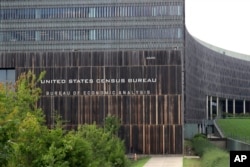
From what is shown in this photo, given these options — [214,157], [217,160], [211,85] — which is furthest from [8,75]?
[211,85]

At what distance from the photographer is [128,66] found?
211ft

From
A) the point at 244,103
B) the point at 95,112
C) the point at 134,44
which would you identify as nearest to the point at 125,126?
the point at 95,112

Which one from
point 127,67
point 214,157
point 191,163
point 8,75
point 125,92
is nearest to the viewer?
point 214,157

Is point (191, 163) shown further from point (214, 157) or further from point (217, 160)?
point (217, 160)

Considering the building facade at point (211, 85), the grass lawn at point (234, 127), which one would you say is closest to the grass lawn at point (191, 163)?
the grass lawn at point (234, 127)

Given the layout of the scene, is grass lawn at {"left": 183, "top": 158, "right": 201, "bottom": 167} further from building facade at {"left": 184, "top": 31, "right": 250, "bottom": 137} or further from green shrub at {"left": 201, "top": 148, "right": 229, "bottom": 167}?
building facade at {"left": 184, "top": 31, "right": 250, "bottom": 137}

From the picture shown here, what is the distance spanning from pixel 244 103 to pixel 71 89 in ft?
288

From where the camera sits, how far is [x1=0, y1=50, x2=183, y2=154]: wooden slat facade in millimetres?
63562

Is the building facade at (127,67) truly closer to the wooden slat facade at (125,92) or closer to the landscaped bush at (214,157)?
the wooden slat facade at (125,92)

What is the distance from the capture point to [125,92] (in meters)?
64.0

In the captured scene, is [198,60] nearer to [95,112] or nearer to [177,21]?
[177,21]

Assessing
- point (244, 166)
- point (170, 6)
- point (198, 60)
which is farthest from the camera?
point (198, 60)

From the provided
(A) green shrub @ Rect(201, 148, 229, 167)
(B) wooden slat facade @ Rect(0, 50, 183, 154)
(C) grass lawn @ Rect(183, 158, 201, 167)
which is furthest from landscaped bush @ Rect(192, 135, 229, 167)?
(B) wooden slat facade @ Rect(0, 50, 183, 154)

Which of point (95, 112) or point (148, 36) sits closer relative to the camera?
point (95, 112)
